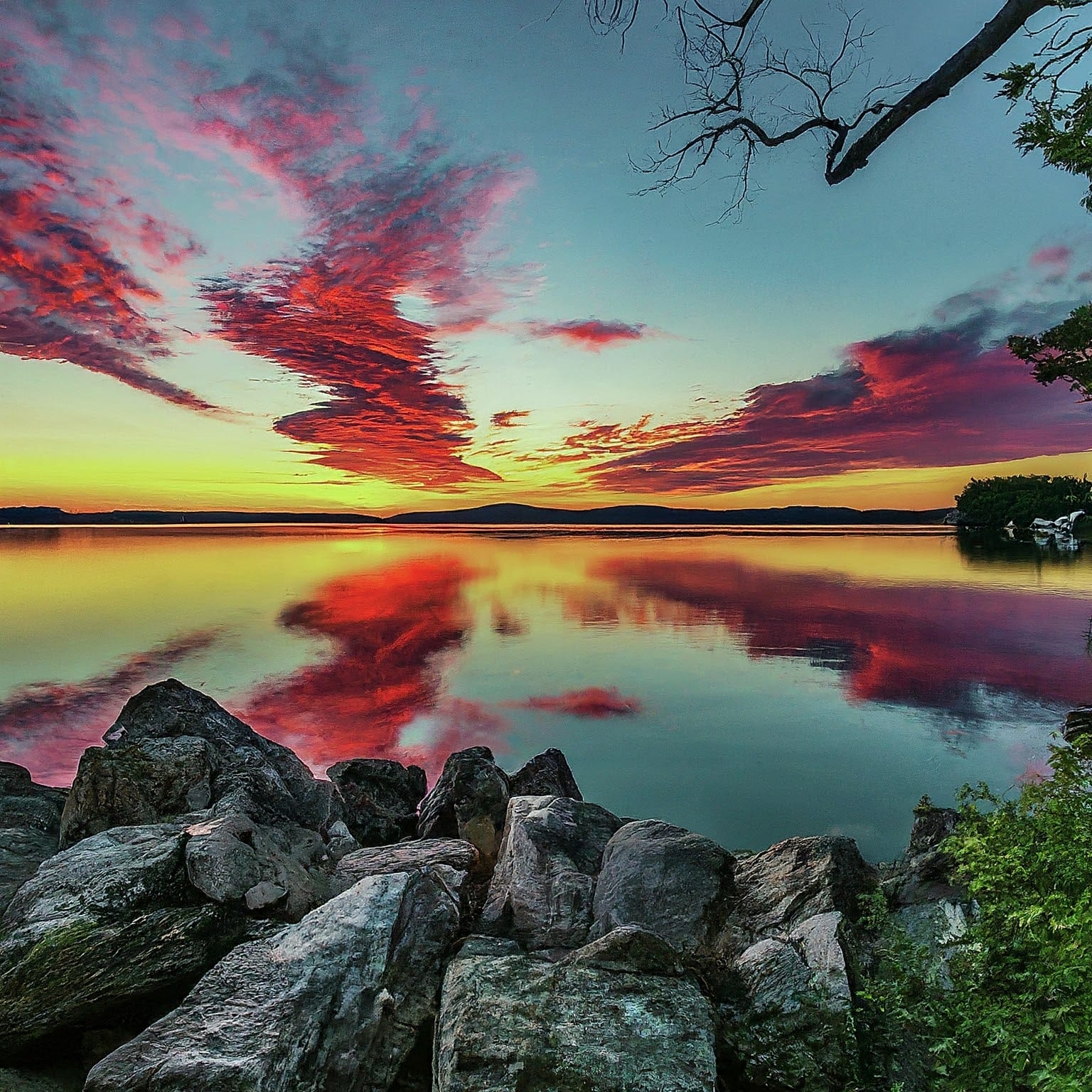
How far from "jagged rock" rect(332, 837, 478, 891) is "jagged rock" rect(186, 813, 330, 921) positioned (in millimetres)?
243

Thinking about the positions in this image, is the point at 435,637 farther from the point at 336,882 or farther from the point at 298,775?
the point at 336,882

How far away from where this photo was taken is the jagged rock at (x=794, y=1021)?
13.9ft

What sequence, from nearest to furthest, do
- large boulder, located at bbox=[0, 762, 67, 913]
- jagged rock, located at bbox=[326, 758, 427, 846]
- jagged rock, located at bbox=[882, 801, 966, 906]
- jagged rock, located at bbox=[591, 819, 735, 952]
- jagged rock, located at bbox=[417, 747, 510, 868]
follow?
jagged rock, located at bbox=[591, 819, 735, 952] → jagged rock, located at bbox=[882, 801, 966, 906] → large boulder, located at bbox=[0, 762, 67, 913] → jagged rock, located at bbox=[417, 747, 510, 868] → jagged rock, located at bbox=[326, 758, 427, 846]

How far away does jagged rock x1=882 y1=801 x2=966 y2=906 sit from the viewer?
6.21 m

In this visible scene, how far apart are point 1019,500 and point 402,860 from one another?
155589 millimetres

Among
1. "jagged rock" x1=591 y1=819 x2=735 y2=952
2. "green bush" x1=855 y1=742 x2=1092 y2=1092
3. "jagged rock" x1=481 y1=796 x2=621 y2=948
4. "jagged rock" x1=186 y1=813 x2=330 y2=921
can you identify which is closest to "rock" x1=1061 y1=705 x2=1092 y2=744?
"green bush" x1=855 y1=742 x2=1092 y2=1092

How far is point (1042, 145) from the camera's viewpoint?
25.9 ft

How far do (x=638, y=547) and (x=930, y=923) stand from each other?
93.2 m

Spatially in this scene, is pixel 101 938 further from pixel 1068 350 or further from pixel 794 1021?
pixel 1068 350

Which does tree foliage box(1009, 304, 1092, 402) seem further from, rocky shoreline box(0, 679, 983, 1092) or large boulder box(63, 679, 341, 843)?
large boulder box(63, 679, 341, 843)

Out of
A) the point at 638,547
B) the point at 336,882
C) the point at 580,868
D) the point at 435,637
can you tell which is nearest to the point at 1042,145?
the point at 580,868

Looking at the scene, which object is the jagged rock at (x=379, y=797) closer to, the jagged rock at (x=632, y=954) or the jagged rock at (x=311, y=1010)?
the jagged rock at (x=311, y=1010)

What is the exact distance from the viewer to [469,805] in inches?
360

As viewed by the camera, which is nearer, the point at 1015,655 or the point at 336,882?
the point at 336,882
